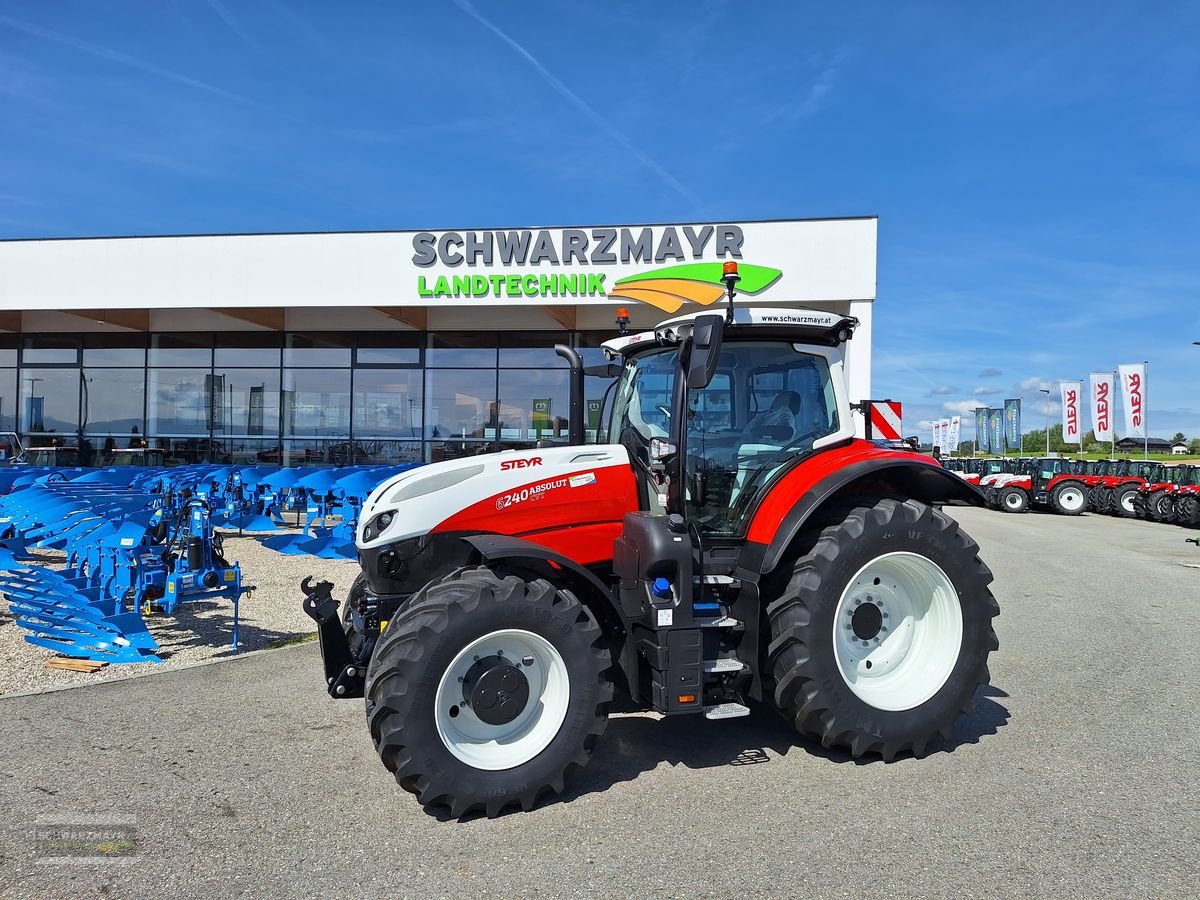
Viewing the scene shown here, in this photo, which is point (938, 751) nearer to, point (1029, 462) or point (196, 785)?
point (196, 785)

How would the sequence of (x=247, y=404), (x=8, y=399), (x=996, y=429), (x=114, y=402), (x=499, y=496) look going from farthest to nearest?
(x=996, y=429) < (x=8, y=399) < (x=114, y=402) < (x=247, y=404) < (x=499, y=496)

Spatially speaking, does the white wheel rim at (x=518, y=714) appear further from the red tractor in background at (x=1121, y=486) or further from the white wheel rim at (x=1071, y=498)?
the white wheel rim at (x=1071, y=498)

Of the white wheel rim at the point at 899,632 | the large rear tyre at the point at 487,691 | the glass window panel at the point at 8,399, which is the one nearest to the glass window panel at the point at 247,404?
the glass window panel at the point at 8,399

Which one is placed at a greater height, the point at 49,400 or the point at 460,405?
the point at 49,400

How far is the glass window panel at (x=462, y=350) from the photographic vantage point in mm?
19438

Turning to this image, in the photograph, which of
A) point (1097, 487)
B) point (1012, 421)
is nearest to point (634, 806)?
point (1097, 487)

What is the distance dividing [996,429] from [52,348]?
43.4 m

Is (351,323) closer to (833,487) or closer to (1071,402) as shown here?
(833,487)

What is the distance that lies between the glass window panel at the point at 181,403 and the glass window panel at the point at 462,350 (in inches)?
220

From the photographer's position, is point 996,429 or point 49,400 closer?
point 49,400

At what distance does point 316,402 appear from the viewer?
19844 millimetres

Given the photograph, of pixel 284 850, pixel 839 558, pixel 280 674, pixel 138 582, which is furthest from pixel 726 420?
pixel 138 582

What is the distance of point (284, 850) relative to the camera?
325cm

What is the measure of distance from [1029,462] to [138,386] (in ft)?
82.6
